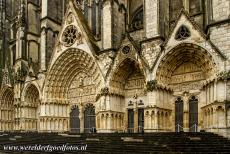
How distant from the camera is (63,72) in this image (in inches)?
906

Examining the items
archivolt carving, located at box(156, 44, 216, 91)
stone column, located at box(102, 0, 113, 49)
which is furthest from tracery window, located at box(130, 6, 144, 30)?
archivolt carving, located at box(156, 44, 216, 91)

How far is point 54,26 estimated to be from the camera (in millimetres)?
24609

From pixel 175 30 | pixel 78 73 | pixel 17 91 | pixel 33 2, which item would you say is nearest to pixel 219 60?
pixel 175 30

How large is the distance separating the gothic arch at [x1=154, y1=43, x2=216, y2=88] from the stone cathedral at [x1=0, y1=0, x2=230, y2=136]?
2.1 inches

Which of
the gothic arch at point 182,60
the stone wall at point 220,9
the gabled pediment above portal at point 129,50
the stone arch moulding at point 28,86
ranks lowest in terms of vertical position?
the stone arch moulding at point 28,86

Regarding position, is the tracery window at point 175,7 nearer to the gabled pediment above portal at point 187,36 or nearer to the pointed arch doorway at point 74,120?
the gabled pediment above portal at point 187,36

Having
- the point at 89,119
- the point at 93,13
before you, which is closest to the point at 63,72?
the point at 89,119

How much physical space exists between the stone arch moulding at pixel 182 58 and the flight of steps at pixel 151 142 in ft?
11.9

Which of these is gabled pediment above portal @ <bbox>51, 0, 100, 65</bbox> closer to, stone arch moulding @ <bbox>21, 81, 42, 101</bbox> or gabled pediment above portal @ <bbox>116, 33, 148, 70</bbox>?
stone arch moulding @ <bbox>21, 81, 42, 101</bbox>

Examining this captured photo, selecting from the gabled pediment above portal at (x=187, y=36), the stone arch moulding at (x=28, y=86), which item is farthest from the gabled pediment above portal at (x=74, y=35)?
the gabled pediment above portal at (x=187, y=36)

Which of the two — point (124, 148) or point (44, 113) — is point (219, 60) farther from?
point (44, 113)

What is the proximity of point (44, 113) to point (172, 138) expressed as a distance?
471 inches

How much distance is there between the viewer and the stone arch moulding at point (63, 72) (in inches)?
877

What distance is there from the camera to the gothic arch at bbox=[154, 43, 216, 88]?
15702mm
